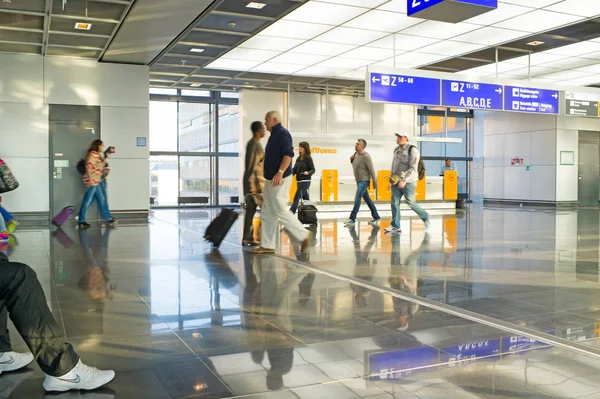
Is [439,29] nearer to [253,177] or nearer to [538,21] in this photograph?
[538,21]

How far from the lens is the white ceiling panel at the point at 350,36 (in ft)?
41.1

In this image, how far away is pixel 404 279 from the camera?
5.51 meters

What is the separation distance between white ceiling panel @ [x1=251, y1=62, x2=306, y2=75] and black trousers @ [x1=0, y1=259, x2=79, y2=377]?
45.7 ft

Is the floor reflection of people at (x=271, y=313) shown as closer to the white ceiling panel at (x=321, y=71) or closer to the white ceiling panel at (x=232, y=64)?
the white ceiling panel at (x=232, y=64)

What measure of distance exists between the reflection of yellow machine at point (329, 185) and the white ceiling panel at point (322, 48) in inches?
202

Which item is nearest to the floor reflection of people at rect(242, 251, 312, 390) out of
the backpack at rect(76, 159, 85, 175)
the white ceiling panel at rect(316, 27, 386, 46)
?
the white ceiling panel at rect(316, 27, 386, 46)

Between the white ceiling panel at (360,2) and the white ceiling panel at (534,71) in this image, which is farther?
the white ceiling panel at (534,71)

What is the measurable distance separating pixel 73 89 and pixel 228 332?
1190 centimetres

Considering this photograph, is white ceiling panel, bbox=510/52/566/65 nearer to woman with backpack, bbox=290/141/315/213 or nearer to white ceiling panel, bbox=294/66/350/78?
white ceiling panel, bbox=294/66/350/78

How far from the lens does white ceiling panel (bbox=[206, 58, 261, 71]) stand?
15.6 meters

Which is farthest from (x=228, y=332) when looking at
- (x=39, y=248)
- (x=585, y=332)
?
(x=39, y=248)

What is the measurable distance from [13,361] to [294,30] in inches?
416

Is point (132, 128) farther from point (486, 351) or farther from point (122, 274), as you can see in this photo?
point (486, 351)

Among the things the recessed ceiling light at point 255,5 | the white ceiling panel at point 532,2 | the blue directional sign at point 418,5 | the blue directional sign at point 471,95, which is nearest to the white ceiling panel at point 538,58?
the blue directional sign at point 471,95
